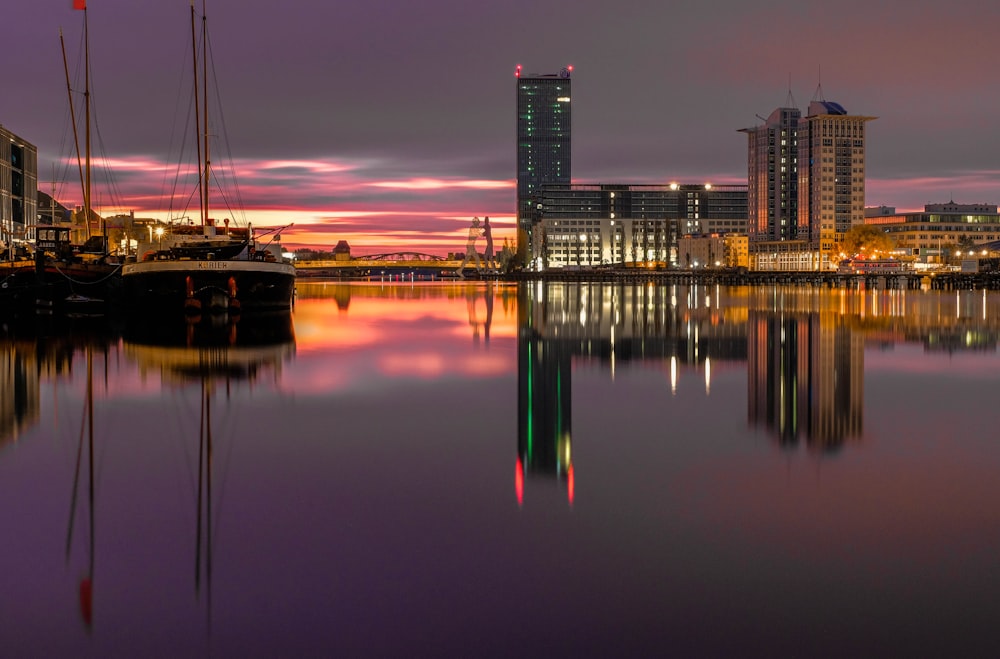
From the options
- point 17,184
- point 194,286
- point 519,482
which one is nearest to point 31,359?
point 519,482

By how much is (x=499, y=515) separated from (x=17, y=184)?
109 meters

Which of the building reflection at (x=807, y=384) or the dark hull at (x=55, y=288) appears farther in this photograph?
the dark hull at (x=55, y=288)

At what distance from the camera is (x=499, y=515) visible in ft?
32.0

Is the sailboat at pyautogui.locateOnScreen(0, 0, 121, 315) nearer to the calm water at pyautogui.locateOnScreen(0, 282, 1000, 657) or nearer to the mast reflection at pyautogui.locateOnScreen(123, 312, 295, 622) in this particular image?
the mast reflection at pyautogui.locateOnScreen(123, 312, 295, 622)

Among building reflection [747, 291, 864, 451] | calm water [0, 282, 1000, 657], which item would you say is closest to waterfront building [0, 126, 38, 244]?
building reflection [747, 291, 864, 451]

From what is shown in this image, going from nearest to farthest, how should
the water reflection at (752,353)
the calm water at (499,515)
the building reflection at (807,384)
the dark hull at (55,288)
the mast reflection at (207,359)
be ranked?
the calm water at (499,515) → the mast reflection at (207,359) → the water reflection at (752,353) → the building reflection at (807,384) → the dark hull at (55,288)

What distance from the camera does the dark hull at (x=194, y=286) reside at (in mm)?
48656

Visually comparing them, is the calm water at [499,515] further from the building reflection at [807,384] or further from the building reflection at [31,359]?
the building reflection at [31,359]

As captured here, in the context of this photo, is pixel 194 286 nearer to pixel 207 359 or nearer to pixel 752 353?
pixel 207 359

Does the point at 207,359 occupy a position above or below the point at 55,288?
below

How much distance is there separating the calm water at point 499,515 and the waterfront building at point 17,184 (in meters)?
84.9

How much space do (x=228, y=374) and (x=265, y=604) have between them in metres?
15.5

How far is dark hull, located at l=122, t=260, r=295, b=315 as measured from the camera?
48656mm

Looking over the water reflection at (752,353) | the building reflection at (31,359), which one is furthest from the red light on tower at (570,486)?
the building reflection at (31,359)
